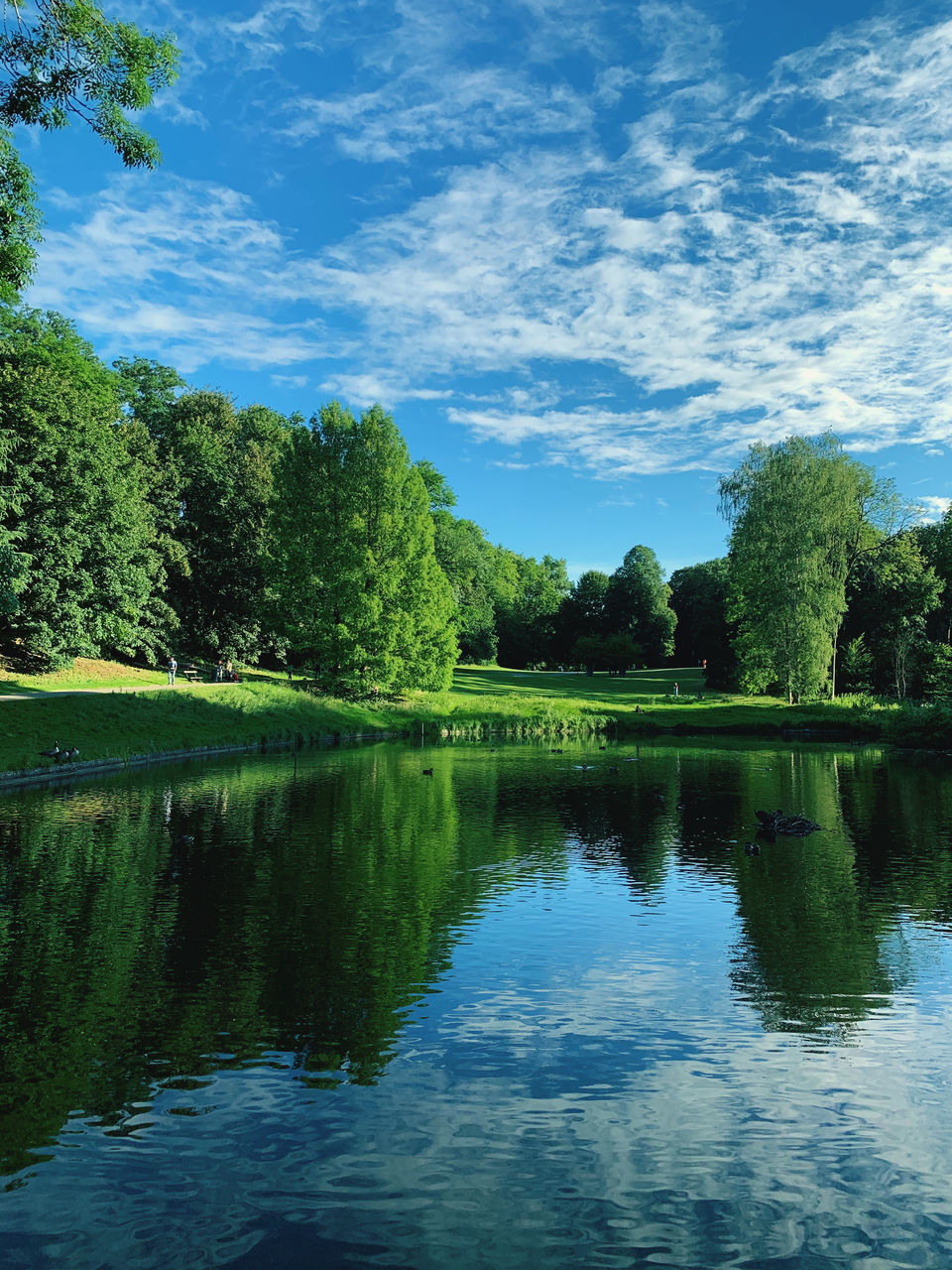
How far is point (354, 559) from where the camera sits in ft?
180

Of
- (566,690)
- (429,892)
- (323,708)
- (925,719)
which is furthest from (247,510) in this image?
(429,892)

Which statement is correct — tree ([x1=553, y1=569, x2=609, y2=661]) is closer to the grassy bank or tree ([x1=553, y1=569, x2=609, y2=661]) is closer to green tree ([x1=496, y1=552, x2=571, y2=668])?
green tree ([x1=496, y1=552, x2=571, y2=668])

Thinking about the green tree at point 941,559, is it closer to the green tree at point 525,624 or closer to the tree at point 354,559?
the tree at point 354,559

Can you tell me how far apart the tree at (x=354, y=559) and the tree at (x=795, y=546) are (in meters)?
23.8

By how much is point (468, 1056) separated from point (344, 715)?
42.8m

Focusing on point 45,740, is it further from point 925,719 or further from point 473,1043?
point 925,719

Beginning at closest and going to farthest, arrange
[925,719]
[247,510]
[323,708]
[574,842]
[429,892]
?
[429,892], [574,842], [925,719], [323,708], [247,510]

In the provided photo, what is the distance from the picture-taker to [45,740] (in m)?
31.5

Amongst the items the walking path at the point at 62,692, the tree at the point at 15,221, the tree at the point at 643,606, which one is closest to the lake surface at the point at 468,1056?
the tree at the point at 15,221

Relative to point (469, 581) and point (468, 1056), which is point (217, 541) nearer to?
point (469, 581)

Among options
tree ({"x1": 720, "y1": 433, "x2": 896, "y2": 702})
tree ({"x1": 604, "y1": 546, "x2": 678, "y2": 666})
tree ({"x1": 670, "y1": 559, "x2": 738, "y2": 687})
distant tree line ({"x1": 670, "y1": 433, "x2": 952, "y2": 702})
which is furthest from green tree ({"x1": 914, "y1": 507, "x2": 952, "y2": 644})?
tree ({"x1": 604, "y1": 546, "x2": 678, "y2": 666})

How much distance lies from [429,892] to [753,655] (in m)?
55.5

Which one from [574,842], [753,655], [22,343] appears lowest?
[574,842]

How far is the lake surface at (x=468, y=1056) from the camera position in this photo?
5949mm
